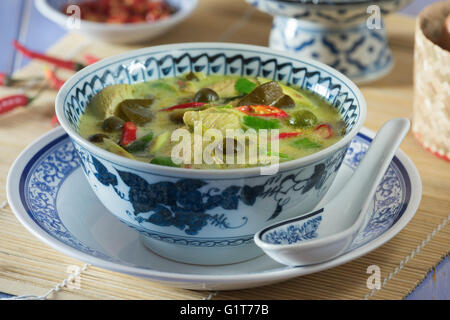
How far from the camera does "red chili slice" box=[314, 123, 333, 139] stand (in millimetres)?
1253

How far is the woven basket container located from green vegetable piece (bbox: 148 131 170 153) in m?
0.80

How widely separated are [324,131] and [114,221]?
0.47m

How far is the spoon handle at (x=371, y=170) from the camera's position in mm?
1168

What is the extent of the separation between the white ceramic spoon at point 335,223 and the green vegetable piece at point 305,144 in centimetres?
11

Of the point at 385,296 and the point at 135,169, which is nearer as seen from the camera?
the point at 135,169

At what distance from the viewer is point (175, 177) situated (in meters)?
0.99

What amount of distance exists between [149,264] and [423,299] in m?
0.52

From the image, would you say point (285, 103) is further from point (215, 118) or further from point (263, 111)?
point (215, 118)

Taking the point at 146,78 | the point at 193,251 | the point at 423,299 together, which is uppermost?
the point at 146,78

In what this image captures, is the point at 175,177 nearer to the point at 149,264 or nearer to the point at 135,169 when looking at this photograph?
the point at 135,169

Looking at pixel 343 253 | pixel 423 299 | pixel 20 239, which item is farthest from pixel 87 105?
pixel 423 299

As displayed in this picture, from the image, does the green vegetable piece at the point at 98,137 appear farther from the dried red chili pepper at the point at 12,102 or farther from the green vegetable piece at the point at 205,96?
the dried red chili pepper at the point at 12,102

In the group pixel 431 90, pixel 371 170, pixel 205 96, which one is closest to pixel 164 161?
pixel 205 96

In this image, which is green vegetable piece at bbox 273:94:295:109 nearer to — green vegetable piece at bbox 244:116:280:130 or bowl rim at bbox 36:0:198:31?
green vegetable piece at bbox 244:116:280:130
